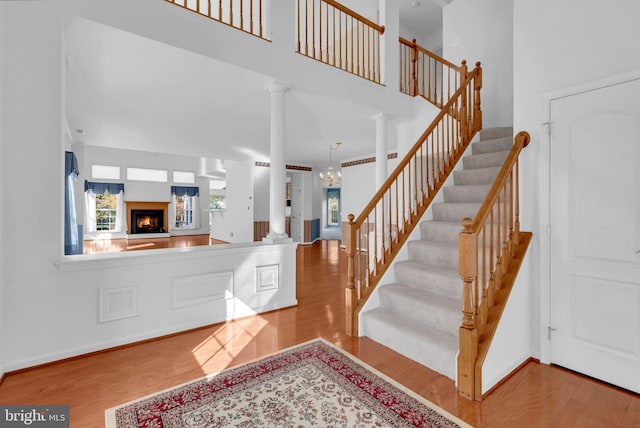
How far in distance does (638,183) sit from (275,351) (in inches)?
119

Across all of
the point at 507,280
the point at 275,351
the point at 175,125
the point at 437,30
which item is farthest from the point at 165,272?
the point at 437,30

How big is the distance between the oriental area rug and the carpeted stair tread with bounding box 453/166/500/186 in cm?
253

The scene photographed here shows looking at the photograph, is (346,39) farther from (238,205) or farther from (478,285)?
(238,205)

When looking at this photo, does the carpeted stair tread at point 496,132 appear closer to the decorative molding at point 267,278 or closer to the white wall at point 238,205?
the decorative molding at point 267,278

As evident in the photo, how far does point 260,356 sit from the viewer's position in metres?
2.54

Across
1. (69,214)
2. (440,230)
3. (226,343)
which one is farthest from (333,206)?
(226,343)

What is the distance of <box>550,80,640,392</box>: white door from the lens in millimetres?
2049

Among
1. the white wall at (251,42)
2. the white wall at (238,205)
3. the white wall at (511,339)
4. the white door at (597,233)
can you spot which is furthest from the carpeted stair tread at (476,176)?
the white wall at (238,205)

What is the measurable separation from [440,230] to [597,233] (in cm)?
127

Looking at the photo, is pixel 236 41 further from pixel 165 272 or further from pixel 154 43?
pixel 165 272

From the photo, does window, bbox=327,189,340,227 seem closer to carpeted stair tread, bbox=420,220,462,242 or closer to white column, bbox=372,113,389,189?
white column, bbox=372,113,389,189

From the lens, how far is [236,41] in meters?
3.13

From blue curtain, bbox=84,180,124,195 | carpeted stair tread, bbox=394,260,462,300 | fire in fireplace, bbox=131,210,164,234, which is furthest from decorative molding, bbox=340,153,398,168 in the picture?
blue curtain, bbox=84,180,124,195

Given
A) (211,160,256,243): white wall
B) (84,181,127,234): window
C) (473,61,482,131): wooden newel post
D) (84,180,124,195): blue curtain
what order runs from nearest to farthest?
1. (473,61,482,131): wooden newel post
2. (211,160,256,243): white wall
3. (84,180,124,195): blue curtain
4. (84,181,127,234): window
